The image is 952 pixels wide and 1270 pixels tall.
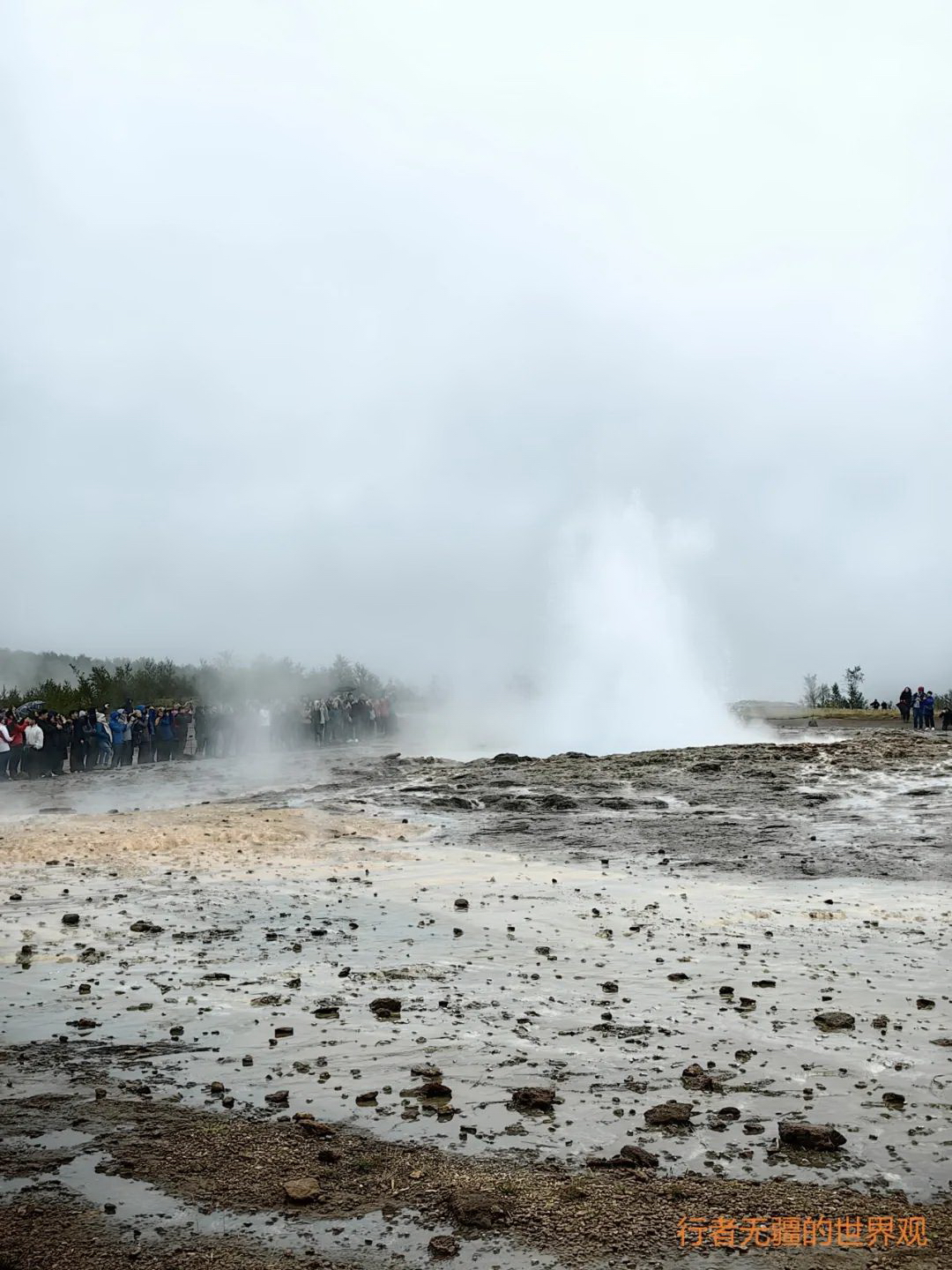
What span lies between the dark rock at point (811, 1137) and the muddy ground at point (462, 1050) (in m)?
0.08

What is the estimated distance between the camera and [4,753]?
27.6 metres

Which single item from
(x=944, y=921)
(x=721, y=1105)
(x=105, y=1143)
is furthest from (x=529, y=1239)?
(x=944, y=921)

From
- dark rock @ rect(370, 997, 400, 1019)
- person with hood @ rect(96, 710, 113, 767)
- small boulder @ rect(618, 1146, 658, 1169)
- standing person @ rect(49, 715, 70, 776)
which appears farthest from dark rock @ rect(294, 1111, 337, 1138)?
person with hood @ rect(96, 710, 113, 767)

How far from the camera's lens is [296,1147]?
526 centimetres

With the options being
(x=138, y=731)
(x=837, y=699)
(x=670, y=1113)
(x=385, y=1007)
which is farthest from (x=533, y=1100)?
(x=837, y=699)

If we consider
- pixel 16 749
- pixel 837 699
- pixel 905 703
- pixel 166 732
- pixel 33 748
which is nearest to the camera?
pixel 33 748

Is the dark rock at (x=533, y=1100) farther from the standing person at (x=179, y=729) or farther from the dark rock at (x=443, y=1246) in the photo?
the standing person at (x=179, y=729)

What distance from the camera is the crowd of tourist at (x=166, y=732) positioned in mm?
29156

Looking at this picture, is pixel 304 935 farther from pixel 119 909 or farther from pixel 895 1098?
pixel 895 1098

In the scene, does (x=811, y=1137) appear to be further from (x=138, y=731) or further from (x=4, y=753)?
(x=138, y=731)

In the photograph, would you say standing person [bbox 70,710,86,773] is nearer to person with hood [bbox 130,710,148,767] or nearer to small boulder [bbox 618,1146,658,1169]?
person with hood [bbox 130,710,148,767]

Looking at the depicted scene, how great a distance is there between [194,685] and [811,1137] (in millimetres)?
56051

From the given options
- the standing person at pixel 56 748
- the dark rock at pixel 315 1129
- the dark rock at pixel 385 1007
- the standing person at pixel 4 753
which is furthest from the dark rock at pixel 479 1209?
the standing person at pixel 56 748

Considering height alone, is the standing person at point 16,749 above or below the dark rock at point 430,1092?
above
